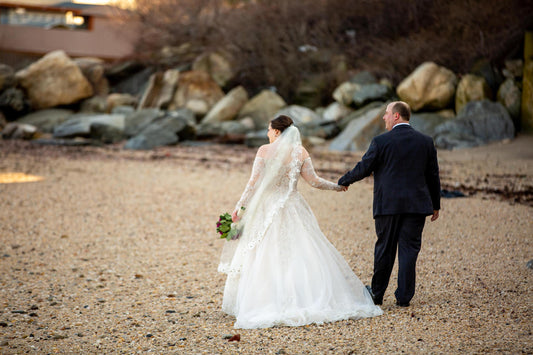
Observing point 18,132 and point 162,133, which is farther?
point 18,132

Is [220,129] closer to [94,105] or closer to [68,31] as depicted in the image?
[94,105]

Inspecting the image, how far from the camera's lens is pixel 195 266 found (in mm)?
5660

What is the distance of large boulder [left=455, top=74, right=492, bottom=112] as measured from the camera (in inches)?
607

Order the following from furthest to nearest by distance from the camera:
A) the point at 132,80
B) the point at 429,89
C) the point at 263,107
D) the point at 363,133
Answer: the point at 132,80
the point at 263,107
the point at 429,89
the point at 363,133

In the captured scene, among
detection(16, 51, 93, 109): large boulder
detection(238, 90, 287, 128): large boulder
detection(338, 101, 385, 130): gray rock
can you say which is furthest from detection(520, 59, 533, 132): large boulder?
detection(16, 51, 93, 109): large boulder

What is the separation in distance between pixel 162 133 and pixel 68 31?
637 inches

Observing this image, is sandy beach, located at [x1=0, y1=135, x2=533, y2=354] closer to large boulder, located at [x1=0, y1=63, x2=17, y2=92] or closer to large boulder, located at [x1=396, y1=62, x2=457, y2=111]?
large boulder, located at [x1=396, y1=62, x2=457, y2=111]

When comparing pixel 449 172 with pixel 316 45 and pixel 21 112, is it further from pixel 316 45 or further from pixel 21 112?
pixel 21 112

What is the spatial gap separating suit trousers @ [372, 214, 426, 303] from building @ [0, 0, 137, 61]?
2644 cm

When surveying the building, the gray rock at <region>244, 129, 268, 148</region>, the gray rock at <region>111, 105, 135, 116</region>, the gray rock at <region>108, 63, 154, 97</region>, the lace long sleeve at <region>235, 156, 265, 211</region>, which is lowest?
the lace long sleeve at <region>235, 156, 265, 211</region>

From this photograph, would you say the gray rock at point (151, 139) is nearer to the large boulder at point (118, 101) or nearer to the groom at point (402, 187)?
the large boulder at point (118, 101)

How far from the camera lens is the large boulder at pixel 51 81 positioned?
23047 millimetres

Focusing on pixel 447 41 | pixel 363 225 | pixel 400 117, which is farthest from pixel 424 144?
pixel 447 41

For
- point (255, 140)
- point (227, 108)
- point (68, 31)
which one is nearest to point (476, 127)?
point (255, 140)
